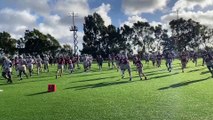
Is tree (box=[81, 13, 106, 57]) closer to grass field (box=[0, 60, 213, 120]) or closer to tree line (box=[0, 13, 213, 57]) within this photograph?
tree line (box=[0, 13, 213, 57])

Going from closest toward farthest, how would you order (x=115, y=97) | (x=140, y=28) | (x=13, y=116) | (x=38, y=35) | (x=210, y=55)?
(x=13, y=116)
(x=115, y=97)
(x=210, y=55)
(x=38, y=35)
(x=140, y=28)

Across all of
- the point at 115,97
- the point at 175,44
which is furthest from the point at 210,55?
the point at 175,44

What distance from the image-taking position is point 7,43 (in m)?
118

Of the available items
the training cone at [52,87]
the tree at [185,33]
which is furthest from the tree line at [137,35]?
the training cone at [52,87]

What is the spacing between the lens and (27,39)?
117312 mm

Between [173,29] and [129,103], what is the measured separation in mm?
117452

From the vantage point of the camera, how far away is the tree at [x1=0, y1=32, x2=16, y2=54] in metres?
117

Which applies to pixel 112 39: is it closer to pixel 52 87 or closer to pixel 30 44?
pixel 30 44

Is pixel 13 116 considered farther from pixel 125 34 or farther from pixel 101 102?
pixel 125 34

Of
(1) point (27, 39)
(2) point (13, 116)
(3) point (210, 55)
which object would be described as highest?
(1) point (27, 39)

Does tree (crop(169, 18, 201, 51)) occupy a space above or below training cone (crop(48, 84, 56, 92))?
above

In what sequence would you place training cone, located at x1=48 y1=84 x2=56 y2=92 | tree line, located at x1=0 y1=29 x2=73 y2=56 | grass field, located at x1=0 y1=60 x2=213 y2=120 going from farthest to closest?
tree line, located at x1=0 y1=29 x2=73 y2=56 → training cone, located at x1=48 y1=84 x2=56 y2=92 → grass field, located at x1=0 y1=60 x2=213 y2=120

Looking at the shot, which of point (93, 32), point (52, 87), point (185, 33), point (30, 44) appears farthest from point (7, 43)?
point (52, 87)

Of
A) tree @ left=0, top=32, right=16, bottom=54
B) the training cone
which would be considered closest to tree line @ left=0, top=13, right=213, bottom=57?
tree @ left=0, top=32, right=16, bottom=54
